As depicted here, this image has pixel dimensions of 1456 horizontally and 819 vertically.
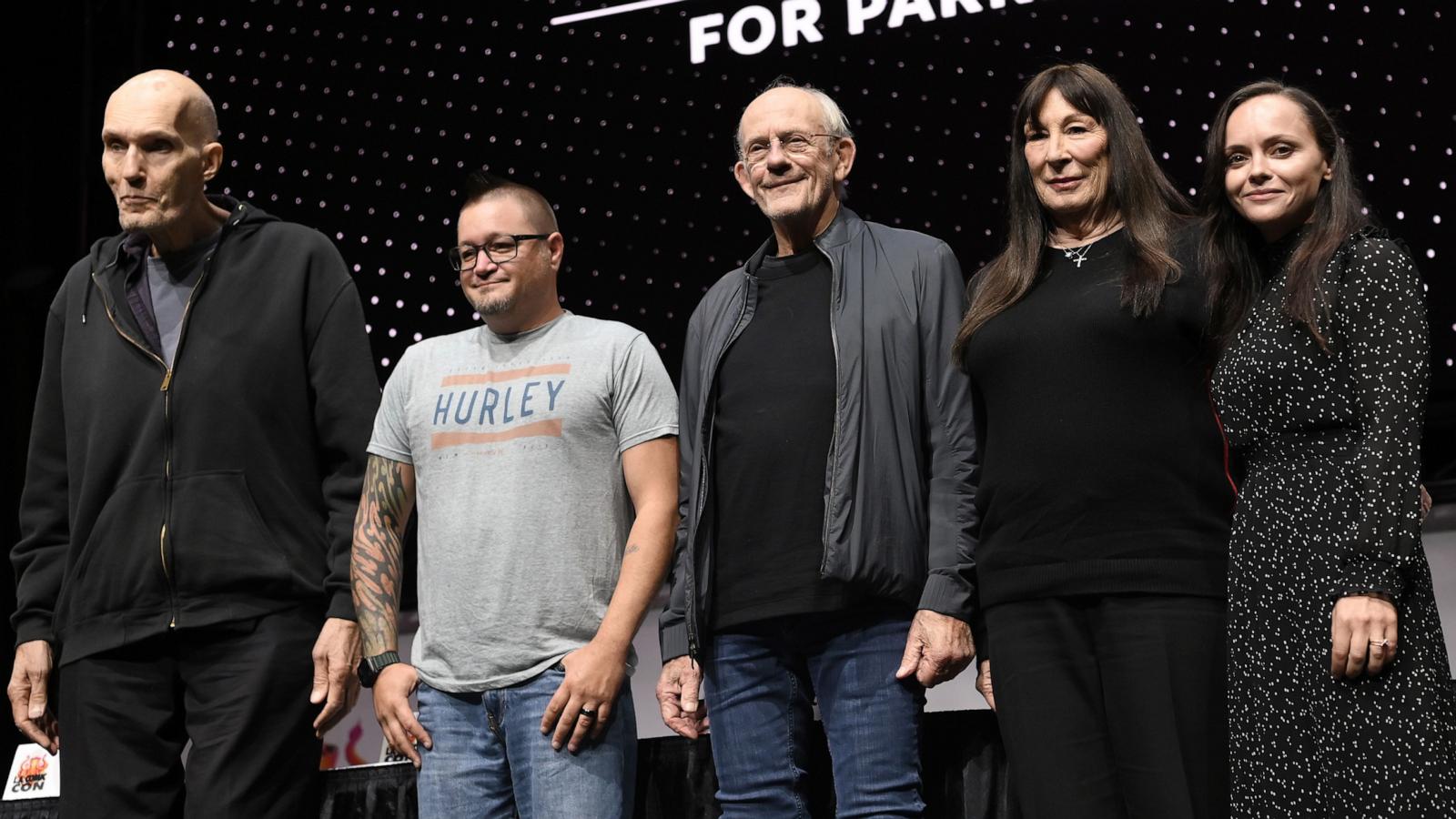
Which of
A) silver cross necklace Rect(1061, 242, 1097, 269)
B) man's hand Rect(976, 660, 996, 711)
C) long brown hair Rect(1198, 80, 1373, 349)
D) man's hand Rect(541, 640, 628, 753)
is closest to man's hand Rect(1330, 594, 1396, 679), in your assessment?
long brown hair Rect(1198, 80, 1373, 349)

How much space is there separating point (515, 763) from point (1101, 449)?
97cm

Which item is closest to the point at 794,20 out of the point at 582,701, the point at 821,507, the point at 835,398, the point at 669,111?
the point at 669,111

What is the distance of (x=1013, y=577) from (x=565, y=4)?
2749mm

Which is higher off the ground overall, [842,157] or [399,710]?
[842,157]

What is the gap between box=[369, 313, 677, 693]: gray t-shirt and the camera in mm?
2281

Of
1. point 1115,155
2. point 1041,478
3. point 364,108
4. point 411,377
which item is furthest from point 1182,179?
point 364,108

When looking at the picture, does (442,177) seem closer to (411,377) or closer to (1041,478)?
(411,377)

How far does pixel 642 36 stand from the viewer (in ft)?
13.6

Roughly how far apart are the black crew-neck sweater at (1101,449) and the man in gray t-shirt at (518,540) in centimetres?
56

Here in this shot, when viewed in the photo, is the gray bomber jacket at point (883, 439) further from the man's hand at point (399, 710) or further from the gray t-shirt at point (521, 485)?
the man's hand at point (399, 710)

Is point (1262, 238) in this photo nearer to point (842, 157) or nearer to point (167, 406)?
point (842, 157)

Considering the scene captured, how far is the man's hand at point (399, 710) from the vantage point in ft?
7.54

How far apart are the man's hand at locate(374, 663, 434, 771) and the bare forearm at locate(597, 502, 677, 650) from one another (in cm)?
32

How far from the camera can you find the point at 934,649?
2.07m
